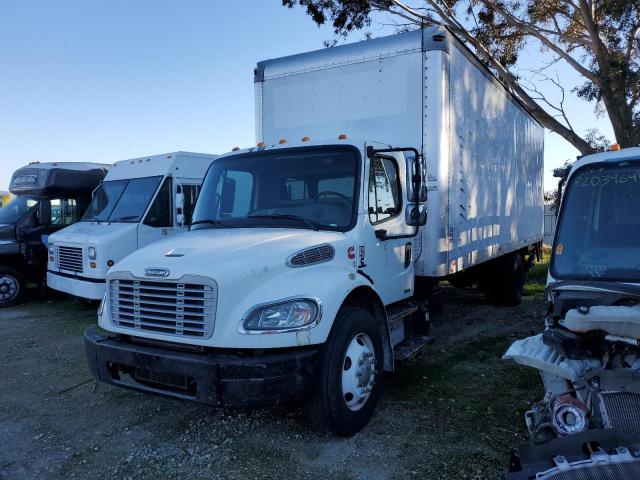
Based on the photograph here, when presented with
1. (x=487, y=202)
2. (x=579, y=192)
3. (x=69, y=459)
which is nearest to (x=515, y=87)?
(x=487, y=202)

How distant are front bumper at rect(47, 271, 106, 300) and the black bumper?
4.84 m

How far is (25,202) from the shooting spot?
1063 centimetres

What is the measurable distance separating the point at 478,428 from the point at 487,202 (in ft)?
12.4

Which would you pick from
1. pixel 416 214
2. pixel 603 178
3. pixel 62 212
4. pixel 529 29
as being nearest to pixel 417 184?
pixel 416 214

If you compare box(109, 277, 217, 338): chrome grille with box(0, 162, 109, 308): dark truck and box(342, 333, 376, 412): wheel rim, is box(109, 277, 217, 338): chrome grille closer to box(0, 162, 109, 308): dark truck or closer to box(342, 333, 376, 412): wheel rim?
box(342, 333, 376, 412): wheel rim

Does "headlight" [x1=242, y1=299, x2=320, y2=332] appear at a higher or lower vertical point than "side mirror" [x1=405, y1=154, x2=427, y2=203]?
lower

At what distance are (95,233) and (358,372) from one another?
20.4 feet

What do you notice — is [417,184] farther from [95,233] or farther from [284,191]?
[95,233]

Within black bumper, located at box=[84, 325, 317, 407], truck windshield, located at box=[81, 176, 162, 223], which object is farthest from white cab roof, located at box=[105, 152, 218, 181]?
black bumper, located at box=[84, 325, 317, 407]

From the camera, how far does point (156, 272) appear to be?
12.1 feet

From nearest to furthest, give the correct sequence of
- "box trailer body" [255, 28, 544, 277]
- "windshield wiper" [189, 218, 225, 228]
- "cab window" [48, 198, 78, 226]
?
"windshield wiper" [189, 218, 225, 228]
"box trailer body" [255, 28, 544, 277]
"cab window" [48, 198, 78, 226]

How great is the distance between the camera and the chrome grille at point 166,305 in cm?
350

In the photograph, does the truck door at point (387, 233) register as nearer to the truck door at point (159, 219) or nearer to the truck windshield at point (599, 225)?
the truck windshield at point (599, 225)

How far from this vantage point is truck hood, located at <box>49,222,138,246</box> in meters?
8.22
